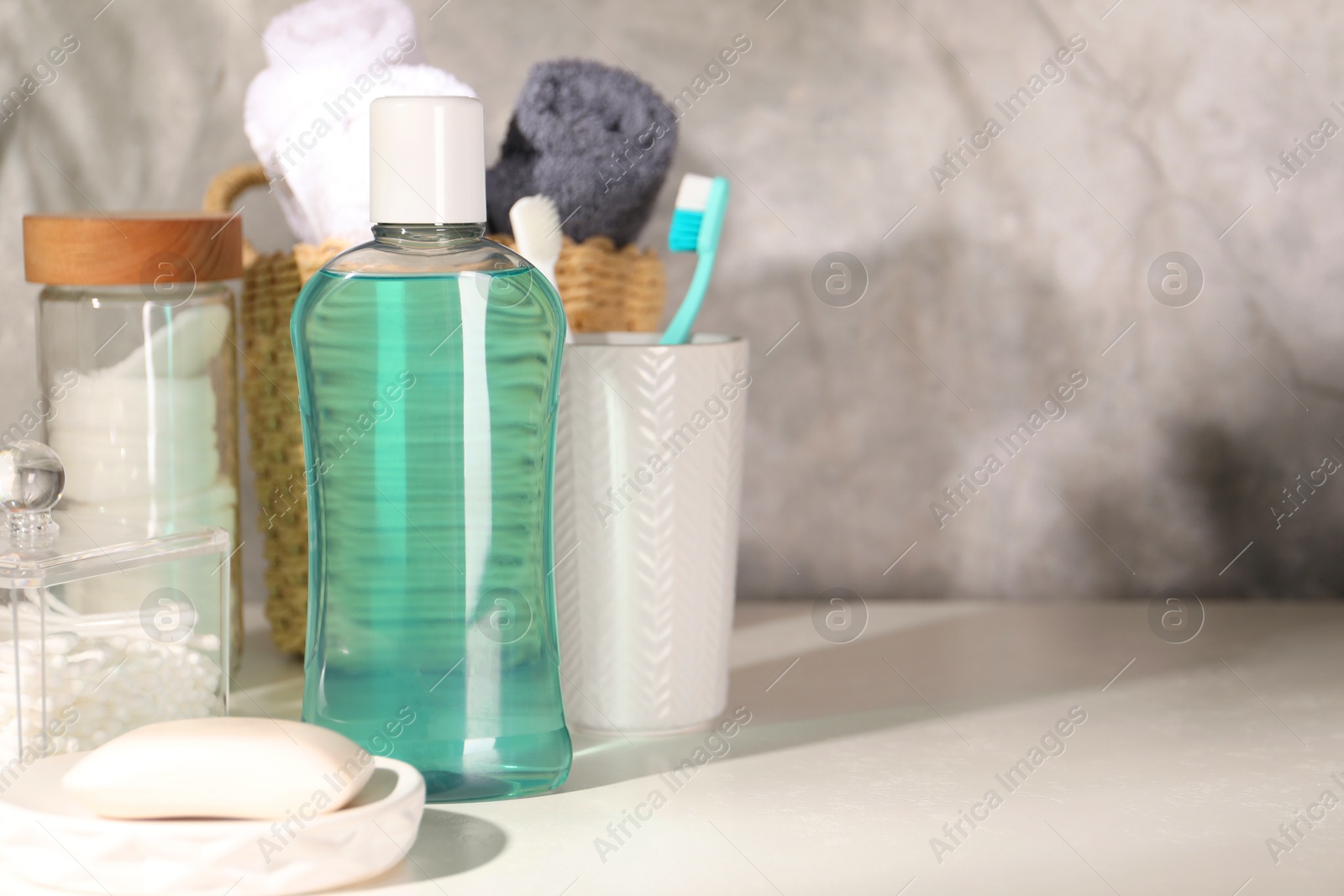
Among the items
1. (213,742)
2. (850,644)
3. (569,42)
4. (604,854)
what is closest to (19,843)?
(213,742)

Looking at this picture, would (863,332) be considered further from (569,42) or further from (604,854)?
(604,854)

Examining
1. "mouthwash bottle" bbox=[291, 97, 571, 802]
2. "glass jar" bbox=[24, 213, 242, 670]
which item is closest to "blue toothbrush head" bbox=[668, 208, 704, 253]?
"mouthwash bottle" bbox=[291, 97, 571, 802]

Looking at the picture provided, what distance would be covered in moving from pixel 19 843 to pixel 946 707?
382mm

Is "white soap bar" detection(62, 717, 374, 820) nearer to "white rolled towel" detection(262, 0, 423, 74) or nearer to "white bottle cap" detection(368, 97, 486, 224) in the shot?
"white bottle cap" detection(368, 97, 486, 224)

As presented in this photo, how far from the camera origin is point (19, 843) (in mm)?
376

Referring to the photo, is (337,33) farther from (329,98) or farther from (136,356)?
(136,356)

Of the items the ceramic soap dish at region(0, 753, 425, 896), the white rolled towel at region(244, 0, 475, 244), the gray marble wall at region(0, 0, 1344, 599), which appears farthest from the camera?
the gray marble wall at region(0, 0, 1344, 599)

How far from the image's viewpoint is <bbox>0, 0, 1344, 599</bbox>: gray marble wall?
764 mm

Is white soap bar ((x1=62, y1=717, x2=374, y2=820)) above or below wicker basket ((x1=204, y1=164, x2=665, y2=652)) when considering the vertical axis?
below

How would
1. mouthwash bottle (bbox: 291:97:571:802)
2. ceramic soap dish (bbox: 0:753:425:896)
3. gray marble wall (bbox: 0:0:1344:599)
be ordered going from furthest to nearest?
gray marble wall (bbox: 0:0:1344:599) < mouthwash bottle (bbox: 291:97:571:802) < ceramic soap dish (bbox: 0:753:425:896)

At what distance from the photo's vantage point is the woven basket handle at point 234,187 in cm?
65

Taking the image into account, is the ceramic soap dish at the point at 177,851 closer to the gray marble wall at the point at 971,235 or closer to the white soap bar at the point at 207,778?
the white soap bar at the point at 207,778

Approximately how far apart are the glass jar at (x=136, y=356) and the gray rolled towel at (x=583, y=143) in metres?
0.14

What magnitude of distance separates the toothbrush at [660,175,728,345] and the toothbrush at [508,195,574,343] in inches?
2.0
